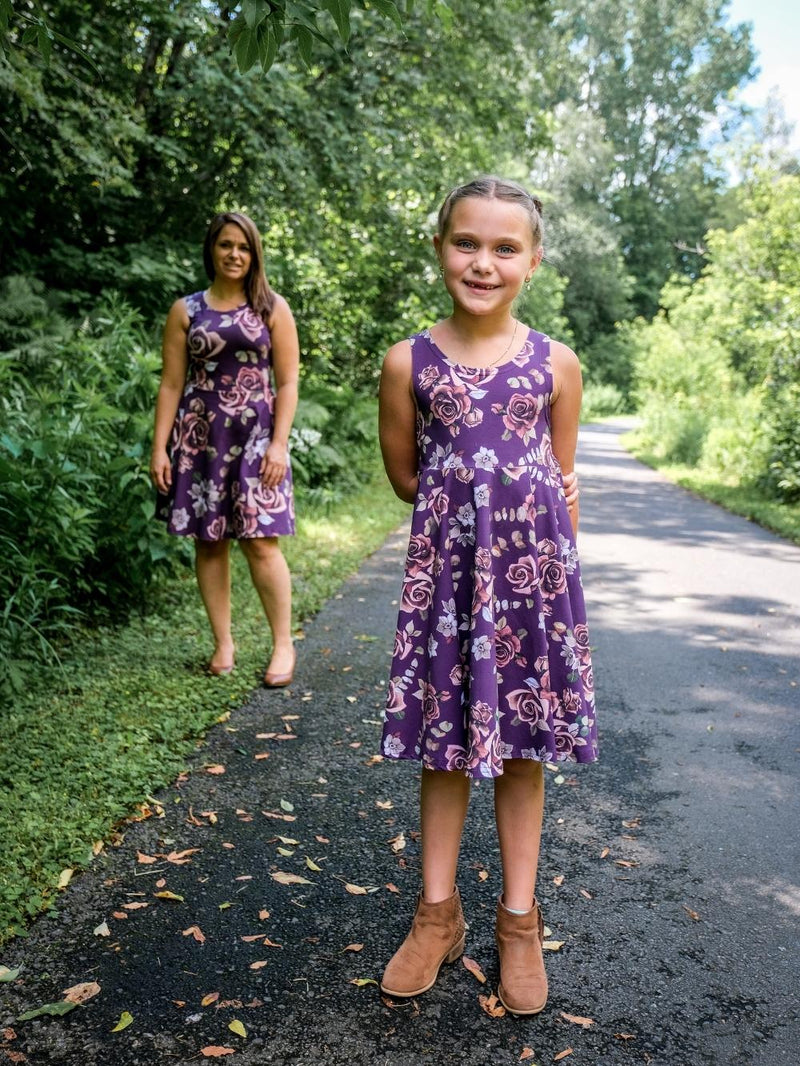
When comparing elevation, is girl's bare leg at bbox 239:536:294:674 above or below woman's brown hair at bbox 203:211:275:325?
below

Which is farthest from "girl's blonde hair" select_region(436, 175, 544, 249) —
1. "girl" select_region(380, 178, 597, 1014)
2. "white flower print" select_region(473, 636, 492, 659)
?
"white flower print" select_region(473, 636, 492, 659)

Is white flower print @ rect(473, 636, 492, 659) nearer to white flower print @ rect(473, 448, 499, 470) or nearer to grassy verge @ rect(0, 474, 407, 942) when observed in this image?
white flower print @ rect(473, 448, 499, 470)

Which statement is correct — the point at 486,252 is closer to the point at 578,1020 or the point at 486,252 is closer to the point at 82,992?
the point at 578,1020

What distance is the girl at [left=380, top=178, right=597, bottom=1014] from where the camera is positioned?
2.28 metres

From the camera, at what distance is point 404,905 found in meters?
2.71

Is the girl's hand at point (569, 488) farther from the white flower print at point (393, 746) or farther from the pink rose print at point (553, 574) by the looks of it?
the white flower print at point (393, 746)

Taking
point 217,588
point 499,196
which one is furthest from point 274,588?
point 499,196

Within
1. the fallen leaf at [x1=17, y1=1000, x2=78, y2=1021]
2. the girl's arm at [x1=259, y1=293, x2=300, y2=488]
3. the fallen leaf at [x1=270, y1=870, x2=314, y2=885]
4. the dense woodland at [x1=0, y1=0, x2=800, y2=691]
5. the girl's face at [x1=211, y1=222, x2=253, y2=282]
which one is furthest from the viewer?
the dense woodland at [x1=0, y1=0, x2=800, y2=691]

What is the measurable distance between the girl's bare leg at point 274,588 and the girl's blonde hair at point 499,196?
2.32 meters

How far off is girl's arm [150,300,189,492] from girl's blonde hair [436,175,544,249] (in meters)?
2.10

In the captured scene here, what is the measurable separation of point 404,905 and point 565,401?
4.94ft

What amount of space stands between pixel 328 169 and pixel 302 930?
7689 millimetres

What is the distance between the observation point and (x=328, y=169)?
8.79 m

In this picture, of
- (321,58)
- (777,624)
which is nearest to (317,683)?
(777,624)
